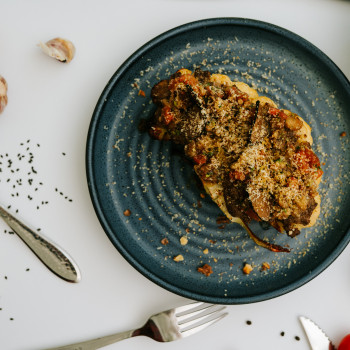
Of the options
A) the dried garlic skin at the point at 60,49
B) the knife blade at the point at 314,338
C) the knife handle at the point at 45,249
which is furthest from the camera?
the knife blade at the point at 314,338

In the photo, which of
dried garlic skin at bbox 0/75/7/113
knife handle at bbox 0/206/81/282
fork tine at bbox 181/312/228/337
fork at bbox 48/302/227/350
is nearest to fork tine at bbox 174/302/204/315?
fork at bbox 48/302/227/350

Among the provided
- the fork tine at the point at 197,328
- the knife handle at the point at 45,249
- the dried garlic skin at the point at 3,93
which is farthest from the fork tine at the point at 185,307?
the dried garlic skin at the point at 3,93

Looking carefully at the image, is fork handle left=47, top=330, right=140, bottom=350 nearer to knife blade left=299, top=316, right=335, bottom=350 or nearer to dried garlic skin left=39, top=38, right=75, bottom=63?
knife blade left=299, top=316, right=335, bottom=350

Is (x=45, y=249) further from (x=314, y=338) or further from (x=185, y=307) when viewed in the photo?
(x=314, y=338)

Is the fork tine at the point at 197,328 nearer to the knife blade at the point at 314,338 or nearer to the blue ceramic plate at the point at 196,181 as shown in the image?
the blue ceramic plate at the point at 196,181

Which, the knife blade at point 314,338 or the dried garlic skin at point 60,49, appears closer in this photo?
the dried garlic skin at point 60,49

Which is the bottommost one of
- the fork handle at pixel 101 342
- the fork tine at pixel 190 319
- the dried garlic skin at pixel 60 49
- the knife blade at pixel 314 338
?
the knife blade at pixel 314 338

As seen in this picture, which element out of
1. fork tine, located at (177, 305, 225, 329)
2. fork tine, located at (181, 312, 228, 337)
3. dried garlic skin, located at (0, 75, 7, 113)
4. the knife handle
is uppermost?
dried garlic skin, located at (0, 75, 7, 113)
